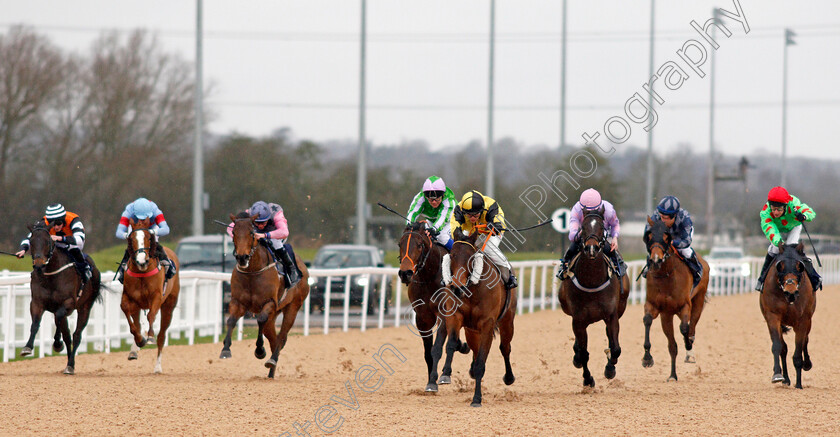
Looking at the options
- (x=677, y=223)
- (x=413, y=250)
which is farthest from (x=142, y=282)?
(x=677, y=223)

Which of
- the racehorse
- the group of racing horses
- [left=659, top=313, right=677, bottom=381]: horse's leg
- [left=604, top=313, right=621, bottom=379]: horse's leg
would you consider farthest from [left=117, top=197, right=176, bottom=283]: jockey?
[left=659, top=313, right=677, bottom=381]: horse's leg

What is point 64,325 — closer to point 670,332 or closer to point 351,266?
point 670,332

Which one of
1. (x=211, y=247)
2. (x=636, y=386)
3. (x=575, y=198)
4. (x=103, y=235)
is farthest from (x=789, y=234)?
(x=575, y=198)

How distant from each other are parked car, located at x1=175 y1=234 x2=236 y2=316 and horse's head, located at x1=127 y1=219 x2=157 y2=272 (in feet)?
21.1

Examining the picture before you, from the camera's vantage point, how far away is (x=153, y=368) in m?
11.5

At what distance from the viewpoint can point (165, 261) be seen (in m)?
11.1

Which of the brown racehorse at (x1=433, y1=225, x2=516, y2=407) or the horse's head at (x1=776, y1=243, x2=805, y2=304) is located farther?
the horse's head at (x1=776, y1=243, x2=805, y2=304)

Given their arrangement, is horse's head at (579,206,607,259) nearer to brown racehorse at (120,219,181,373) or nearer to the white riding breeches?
the white riding breeches

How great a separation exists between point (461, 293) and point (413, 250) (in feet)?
1.73

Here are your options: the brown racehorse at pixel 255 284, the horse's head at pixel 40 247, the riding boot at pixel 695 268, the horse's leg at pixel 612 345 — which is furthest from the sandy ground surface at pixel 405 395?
the horse's head at pixel 40 247

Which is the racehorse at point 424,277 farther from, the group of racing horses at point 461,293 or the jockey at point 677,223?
the jockey at point 677,223

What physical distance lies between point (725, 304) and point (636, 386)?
1387cm

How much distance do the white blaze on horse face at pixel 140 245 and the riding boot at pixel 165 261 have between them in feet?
1.28

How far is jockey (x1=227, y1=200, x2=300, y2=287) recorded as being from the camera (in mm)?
10680
